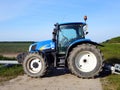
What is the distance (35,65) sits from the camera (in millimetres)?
11039

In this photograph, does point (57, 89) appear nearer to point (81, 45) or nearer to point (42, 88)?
point (42, 88)

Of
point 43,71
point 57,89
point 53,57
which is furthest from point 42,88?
point 53,57

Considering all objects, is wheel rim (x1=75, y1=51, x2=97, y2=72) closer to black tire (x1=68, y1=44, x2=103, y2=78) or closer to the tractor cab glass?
black tire (x1=68, y1=44, x2=103, y2=78)

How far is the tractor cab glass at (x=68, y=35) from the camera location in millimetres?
11305

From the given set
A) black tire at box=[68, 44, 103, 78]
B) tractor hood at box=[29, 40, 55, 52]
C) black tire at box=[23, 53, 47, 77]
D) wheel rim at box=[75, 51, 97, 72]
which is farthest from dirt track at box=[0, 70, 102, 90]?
tractor hood at box=[29, 40, 55, 52]

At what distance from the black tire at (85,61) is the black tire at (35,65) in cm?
106

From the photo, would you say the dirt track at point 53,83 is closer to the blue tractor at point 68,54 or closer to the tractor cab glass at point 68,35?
the blue tractor at point 68,54

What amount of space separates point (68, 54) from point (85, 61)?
728mm

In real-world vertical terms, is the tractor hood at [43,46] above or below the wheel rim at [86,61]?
above

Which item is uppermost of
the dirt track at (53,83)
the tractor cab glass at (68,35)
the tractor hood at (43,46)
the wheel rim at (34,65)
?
the tractor cab glass at (68,35)

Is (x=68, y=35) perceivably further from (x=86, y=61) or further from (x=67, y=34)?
(x=86, y=61)

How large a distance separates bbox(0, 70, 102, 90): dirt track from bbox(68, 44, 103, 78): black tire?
0.35m

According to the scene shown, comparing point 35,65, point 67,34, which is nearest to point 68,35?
point 67,34

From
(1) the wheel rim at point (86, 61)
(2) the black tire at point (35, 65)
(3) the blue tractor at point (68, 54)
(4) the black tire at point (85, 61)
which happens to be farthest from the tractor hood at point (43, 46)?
(1) the wheel rim at point (86, 61)
